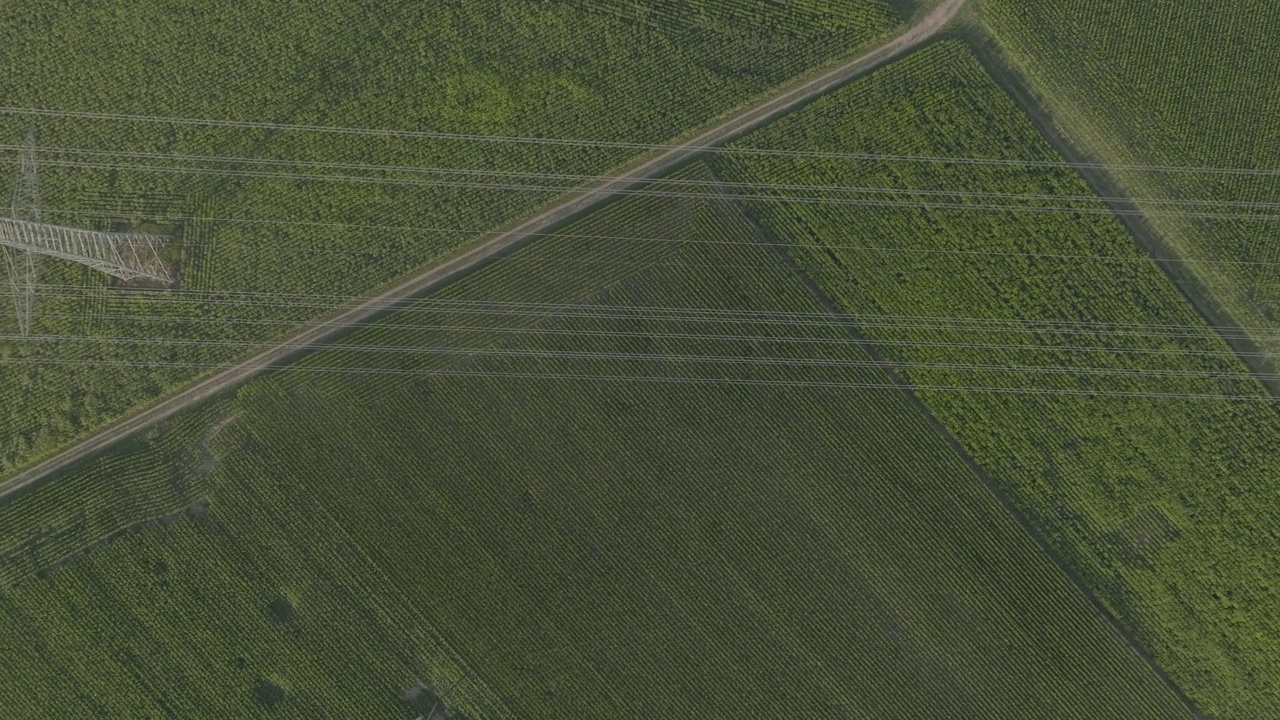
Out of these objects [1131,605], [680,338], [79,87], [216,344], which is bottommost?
[1131,605]

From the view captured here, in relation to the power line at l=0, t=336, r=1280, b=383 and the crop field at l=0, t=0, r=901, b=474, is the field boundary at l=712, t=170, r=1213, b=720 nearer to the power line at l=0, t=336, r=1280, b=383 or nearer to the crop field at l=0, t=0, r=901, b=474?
the power line at l=0, t=336, r=1280, b=383

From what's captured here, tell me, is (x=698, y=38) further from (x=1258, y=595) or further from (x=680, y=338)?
(x=1258, y=595)

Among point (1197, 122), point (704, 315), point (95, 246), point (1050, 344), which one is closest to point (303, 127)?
point (95, 246)

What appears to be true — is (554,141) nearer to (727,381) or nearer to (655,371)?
(655,371)

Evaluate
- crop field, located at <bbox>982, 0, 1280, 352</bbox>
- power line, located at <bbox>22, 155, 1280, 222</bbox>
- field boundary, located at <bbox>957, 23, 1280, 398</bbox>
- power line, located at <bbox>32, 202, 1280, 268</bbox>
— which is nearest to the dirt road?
power line, located at <bbox>32, 202, 1280, 268</bbox>

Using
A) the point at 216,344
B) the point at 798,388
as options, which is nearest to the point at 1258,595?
the point at 798,388

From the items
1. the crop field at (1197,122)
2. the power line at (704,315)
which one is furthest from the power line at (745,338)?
the crop field at (1197,122)

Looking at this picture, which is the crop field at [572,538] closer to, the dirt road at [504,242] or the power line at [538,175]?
the dirt road at [504,242]

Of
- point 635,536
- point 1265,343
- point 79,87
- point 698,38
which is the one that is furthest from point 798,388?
point 79,87

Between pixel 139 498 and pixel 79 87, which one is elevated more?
pixel 79 87
